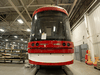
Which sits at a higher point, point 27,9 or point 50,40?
point 27,9

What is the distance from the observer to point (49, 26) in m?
2.28

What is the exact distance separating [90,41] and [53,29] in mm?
3520

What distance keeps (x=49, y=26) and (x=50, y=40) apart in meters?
0.49

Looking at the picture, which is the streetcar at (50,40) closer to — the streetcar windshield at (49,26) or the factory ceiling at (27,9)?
the streetcar windshield at (49,26)

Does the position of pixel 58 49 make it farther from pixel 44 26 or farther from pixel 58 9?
pixel 58 9

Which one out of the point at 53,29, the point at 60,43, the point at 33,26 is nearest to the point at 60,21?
the point at 53,29

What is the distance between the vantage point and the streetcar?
2000 millimetres

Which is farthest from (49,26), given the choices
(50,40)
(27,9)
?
(27,9)

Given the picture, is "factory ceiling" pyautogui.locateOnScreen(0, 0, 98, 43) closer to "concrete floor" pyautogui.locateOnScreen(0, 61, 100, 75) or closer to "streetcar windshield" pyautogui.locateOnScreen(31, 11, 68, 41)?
"streetcar windshield" pyautogui.locateOnScreen(31, 11, 68, 41)

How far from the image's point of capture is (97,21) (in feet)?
13.3

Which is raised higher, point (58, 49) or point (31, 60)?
point (58, 49)

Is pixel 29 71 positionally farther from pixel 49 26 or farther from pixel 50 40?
pixel 49 26

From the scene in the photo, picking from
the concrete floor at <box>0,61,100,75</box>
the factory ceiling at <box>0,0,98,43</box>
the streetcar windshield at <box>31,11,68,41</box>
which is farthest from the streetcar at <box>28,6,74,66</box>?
the factory ceiling at <box>0,0,98,43</box>

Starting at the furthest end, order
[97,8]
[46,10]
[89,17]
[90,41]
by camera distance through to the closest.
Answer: [89,17] → [90,41] → [97,8] → [46,10]
